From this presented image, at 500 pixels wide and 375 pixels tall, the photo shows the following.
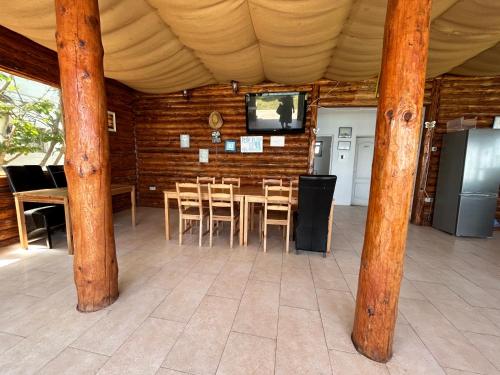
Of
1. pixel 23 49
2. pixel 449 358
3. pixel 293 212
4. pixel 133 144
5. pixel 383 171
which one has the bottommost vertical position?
pixel 449 358

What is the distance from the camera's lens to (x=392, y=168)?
130 cm

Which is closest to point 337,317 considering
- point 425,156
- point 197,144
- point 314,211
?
point 314,211

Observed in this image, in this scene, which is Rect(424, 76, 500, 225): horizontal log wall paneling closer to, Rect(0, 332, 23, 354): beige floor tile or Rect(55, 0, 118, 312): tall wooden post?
Rect(55, 0, 118, 312): tall wooden post

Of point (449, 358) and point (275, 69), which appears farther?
point (275, 69)

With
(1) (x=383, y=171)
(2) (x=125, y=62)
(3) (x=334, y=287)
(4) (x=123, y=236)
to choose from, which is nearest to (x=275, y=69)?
(2) (x=125, y=62)

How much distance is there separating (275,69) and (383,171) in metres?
3.35

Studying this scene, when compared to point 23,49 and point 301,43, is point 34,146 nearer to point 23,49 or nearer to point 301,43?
point 23,49

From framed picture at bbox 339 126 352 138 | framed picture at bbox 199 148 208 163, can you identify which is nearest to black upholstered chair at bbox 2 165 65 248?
framed picture at bbox 199 148 208 163

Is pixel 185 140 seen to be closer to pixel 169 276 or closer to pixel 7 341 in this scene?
pixel 169 276

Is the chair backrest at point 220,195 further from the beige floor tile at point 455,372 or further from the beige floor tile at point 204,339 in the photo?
the beige floor tile at point 455,372

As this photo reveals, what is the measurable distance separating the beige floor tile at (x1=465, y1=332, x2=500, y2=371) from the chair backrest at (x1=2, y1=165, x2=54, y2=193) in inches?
207

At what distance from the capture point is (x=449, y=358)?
57.7 inches

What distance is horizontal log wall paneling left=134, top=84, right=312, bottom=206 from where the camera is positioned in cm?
507

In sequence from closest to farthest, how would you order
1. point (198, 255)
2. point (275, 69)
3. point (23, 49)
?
point (198, 255), point (23, 49), point (275, 69)
